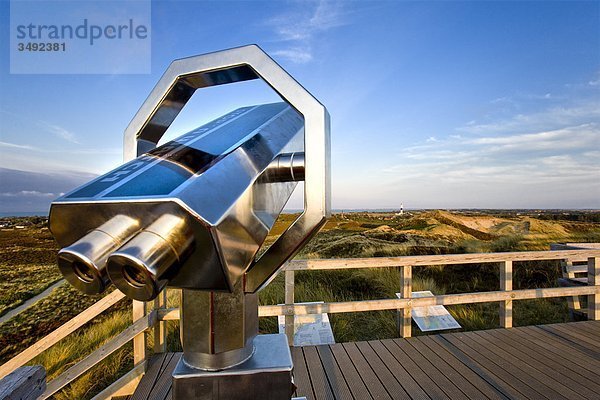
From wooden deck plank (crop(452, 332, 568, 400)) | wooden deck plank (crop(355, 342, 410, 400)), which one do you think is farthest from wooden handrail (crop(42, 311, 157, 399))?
wooden deck plank (crop(452, 332, 568, 400))

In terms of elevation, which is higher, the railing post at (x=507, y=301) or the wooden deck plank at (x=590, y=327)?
the railing post at (x=507, y=301)

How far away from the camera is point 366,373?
235cm

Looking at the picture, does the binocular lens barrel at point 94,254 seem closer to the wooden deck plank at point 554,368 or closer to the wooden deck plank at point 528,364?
the wooden deck plank at point 528,364

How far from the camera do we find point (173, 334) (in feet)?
11.9

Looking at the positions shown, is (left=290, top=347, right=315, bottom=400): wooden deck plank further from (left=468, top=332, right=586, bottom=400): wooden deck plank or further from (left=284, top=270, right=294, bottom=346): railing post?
(left=468, top=332, right=586, bottom=400): wooden deck plank

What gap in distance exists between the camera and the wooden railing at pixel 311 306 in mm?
1848

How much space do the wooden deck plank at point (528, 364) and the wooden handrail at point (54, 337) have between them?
2754mm

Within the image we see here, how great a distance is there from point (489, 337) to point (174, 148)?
3271 millimetres

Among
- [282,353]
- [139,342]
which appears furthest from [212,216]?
[139,342]

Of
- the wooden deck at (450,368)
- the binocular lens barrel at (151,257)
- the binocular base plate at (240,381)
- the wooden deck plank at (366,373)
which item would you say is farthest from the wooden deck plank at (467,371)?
the binocular lens barrel at (151,257)

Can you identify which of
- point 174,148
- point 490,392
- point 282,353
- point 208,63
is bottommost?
point 490,392

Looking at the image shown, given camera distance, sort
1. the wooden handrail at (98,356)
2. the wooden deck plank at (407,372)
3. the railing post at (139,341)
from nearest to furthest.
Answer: the wooden handrail at (98,356) < the wooden deck plank at (407,372) < the railing post at (139,341)

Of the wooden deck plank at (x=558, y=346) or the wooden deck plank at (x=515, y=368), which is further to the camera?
the wooden deck plank at (x=558, y=346)

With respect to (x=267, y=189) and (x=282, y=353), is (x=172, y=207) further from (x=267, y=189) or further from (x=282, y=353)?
(x=282, y=353)
